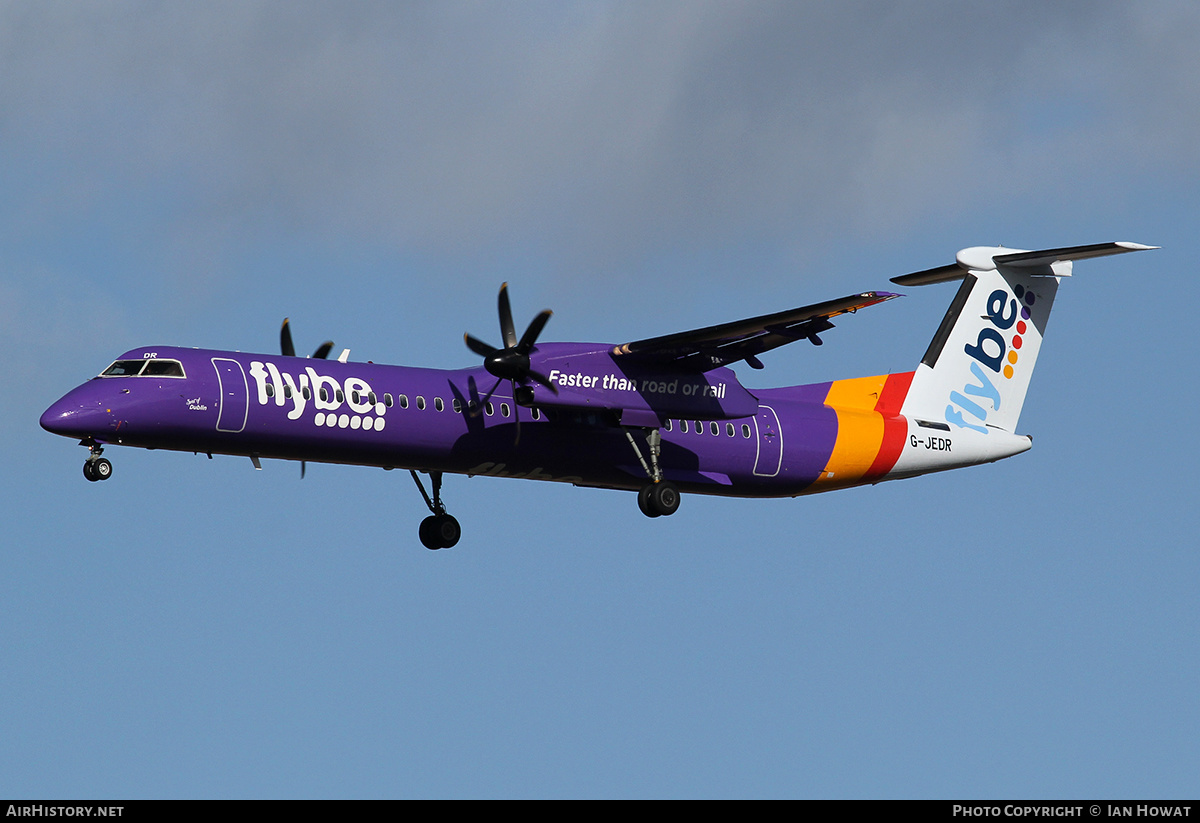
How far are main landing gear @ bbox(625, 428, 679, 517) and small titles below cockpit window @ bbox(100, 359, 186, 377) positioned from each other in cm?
834

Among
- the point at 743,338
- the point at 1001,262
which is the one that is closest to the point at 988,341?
the point at 1001,262

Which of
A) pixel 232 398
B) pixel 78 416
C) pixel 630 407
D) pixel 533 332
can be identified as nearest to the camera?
pixel 78 416

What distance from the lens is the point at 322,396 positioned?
86.2 feet

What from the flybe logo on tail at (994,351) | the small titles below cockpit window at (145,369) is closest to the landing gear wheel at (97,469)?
the small titles below cockpit window at (145,369)

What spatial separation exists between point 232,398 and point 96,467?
2440 millimetres

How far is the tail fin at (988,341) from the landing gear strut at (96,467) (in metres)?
16.5

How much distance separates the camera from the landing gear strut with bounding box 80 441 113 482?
79.6ft

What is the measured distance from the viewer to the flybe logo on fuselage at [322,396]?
25953mm

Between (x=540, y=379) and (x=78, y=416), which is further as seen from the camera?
(x=540, y=379)

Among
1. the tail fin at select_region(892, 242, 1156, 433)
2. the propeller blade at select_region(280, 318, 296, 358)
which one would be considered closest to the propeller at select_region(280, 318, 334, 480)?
the propeller blade at select_region(280, 318, 296, 358)

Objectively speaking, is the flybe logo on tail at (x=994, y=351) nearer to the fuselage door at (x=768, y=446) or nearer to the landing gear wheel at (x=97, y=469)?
the fuselage door at (x=768, y=446)

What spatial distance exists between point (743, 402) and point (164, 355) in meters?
10.7

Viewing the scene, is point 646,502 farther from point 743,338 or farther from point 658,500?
point 743,338
